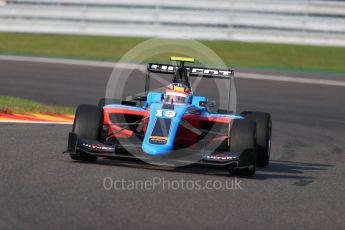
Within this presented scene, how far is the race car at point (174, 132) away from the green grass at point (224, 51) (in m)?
12.4

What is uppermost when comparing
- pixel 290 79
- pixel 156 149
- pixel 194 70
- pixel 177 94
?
pixel 194 70

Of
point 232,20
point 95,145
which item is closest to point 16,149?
point 95,145

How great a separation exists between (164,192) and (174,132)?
1.28 m

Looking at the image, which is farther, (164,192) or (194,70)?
(194,70)

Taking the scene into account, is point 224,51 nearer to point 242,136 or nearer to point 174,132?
point 242,136

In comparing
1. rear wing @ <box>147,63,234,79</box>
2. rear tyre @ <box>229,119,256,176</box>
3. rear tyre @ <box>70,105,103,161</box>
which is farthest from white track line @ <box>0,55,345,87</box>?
rear tyre @ <box>70,105,103,161</box>

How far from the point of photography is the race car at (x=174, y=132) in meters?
8.84

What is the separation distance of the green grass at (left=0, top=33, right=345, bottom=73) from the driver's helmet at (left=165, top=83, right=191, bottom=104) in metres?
12.5

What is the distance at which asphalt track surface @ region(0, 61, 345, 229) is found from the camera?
6562mm

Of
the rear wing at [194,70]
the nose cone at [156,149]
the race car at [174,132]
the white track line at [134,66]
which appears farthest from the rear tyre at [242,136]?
the white track line at [134,66]

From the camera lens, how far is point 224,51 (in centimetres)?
2312

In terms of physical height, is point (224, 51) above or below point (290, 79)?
above

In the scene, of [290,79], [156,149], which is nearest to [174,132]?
[156,149]

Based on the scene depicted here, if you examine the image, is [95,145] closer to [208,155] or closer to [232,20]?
[208,155]
